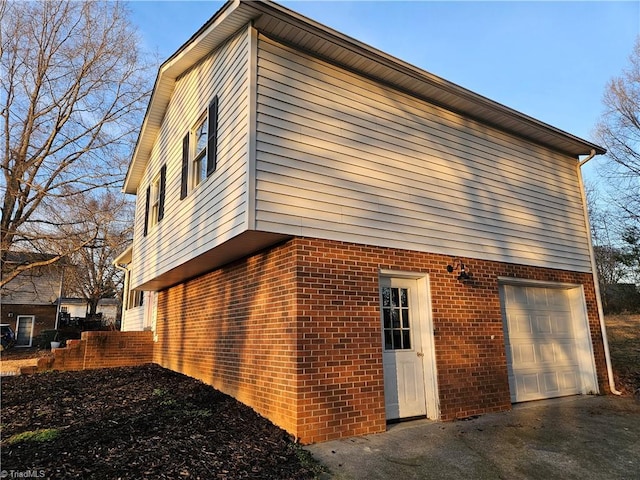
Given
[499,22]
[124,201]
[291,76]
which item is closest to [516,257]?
[499,22]

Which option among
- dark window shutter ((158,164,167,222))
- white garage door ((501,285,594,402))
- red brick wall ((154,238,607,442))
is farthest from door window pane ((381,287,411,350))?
dark window shutter ((158,164,167,222))

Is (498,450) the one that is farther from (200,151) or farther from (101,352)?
(101,352)

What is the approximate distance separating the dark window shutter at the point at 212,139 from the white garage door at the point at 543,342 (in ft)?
18.9

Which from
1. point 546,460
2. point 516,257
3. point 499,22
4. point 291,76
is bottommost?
point 546,460

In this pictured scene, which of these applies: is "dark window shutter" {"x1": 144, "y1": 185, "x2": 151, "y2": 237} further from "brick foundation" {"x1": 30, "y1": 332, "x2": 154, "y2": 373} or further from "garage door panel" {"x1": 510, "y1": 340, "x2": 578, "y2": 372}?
"garage door panel" {"x1": 510, "y1": 340, "x2": 578, "y2": 372}

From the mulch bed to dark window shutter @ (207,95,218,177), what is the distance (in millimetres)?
3666

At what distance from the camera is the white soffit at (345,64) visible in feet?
18.2

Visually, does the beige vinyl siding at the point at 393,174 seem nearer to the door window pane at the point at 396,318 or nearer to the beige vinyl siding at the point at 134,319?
the door window pane at the point at 396,318

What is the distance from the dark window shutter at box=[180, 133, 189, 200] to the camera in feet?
26.4

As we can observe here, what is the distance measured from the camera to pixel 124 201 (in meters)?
21.9

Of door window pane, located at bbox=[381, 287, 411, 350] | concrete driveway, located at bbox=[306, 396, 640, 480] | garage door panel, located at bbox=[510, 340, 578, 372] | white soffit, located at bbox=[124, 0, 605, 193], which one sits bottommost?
concrete driveway, located at bbox=[306, 396, 640, 480]

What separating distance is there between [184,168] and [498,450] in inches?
277

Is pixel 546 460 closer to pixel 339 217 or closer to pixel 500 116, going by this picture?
pixel 339 217

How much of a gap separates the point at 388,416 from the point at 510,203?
15.8 ft
